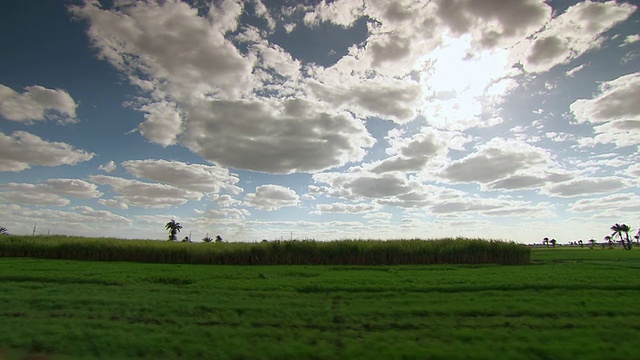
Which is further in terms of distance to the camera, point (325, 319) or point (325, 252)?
point (325, 252)

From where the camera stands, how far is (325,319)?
37.8 ft

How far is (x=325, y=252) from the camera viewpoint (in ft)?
113

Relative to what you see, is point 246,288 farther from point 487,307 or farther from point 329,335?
point 487,307

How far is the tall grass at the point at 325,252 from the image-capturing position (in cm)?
3400

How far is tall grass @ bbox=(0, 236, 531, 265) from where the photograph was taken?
34000mm

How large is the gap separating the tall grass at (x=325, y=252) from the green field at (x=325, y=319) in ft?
50.7

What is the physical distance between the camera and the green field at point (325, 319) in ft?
28.6

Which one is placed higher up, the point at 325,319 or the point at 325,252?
the point at 325,252

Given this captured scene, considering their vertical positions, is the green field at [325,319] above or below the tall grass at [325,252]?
below

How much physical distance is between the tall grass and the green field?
15464 mm

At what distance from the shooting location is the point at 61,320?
1102 centimetres

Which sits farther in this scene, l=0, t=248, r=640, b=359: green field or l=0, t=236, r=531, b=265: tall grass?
l=0, t=236, r=531, b=265: tall grass

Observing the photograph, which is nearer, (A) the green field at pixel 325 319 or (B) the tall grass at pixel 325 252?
(A) the green field at pixel 325 319

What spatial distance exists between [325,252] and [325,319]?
22.9m
